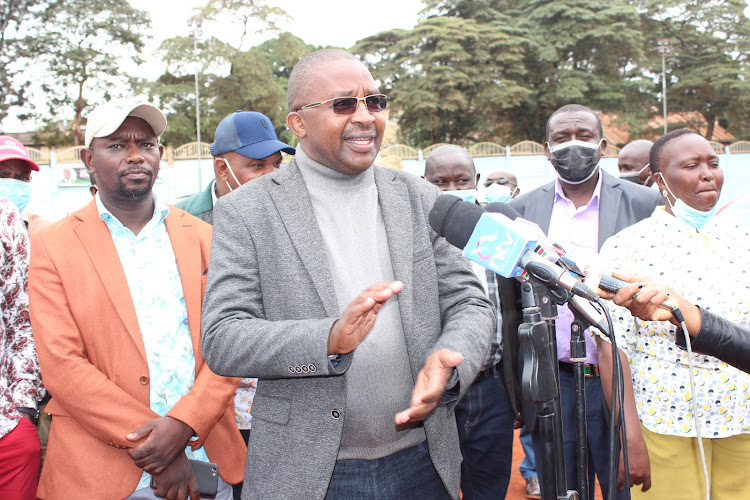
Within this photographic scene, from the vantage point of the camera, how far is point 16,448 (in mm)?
2826

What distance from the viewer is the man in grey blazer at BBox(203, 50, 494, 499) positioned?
6.63ft

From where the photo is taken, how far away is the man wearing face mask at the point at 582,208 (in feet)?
11.6

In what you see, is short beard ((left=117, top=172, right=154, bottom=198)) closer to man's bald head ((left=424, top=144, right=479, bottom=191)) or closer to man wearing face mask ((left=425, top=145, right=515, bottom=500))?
man wearing face mask ((left=425, top=145, right=515, bottom=500))

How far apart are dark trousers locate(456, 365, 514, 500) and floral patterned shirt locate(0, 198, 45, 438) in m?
2.20

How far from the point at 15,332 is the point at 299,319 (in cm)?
171

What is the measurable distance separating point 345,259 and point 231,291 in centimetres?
41

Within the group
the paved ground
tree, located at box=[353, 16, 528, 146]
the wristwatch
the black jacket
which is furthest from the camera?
tree, located at box=[353, 16, 528, 146]

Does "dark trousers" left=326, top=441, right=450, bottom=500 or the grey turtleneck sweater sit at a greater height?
the grey turtleneck sweater

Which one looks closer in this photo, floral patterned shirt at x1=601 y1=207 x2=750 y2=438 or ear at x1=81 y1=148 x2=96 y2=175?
floral patterned shirt at x1=601 y1=207 x2=750 y2=438

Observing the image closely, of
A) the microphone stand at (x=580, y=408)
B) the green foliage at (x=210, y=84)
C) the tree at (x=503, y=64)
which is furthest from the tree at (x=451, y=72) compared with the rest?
→ the microphone stand at (x=580, y=408)

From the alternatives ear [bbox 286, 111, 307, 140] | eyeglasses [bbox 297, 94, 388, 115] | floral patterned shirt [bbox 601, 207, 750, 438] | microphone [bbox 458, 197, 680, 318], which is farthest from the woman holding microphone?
ear [bbox 286, 111, 307, 140]

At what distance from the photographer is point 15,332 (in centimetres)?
301

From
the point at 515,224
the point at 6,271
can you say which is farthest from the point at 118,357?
the point at 515,224

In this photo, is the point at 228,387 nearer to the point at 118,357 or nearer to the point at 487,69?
the point at 118,357
